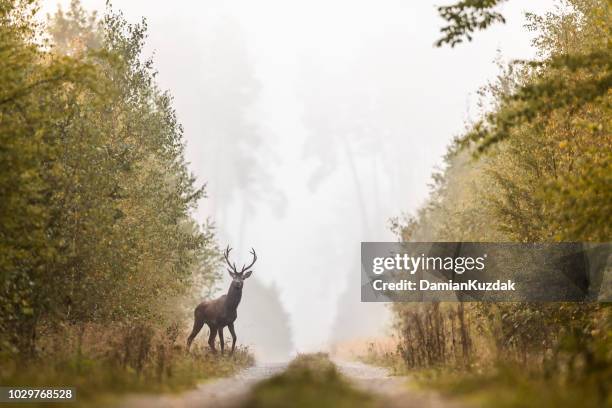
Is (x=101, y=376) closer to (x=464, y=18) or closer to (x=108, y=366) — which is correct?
(x=108, y=366)

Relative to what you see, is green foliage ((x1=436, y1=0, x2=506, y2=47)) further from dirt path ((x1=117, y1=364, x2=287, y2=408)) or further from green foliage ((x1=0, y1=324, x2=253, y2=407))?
green foliage ((x1=0, y1=324, x2=253, y2=407))

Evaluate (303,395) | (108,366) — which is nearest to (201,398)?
(108,366)

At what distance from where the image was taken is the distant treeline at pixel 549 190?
1180cm

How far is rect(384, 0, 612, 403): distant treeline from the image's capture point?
38.7 feet

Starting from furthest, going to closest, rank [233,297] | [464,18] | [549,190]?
1. [233,297]
2. [464,18]
3. [549,190]

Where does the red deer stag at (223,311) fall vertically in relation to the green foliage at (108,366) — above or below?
above

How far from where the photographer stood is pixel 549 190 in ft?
39.2

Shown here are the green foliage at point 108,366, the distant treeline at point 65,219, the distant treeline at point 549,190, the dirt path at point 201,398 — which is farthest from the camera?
the distant treeline at point 65,219

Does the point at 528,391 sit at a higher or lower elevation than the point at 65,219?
lower

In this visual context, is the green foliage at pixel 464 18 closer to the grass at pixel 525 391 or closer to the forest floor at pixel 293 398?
the grass at pixel 525 391

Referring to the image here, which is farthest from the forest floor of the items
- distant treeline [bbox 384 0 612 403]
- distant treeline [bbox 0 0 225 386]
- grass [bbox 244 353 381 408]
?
distant treeline [bbox 0 0 225 386]

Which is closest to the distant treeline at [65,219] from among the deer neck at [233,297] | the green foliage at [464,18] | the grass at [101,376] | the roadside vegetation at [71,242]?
the roadside vegetation at [71,242]

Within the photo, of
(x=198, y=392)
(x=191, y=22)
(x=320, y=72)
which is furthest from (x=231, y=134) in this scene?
(x=198, y=392)

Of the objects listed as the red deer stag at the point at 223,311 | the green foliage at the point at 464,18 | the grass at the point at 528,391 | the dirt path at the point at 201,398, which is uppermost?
the green foliage at the point at 464,18
